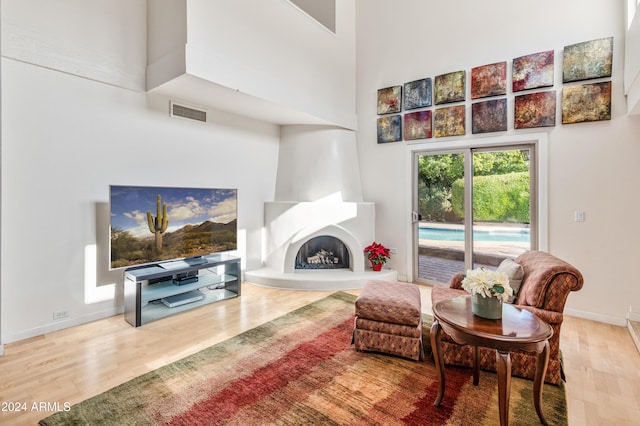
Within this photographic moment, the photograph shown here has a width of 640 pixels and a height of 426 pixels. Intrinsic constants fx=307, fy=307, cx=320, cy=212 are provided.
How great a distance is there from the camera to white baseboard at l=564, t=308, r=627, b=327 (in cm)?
327

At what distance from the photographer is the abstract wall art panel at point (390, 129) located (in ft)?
15.8

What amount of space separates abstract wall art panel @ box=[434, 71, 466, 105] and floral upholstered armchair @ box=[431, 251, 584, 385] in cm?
267

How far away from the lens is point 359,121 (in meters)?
5.27

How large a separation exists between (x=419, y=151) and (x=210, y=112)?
3.09 meters

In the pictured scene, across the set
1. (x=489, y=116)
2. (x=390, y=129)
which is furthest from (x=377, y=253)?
(x=489, y=116)

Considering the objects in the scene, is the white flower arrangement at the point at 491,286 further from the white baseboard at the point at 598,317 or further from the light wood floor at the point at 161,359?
the white baseboard at the point at 598,317

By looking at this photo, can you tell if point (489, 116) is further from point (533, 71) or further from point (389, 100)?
point (389, 100)

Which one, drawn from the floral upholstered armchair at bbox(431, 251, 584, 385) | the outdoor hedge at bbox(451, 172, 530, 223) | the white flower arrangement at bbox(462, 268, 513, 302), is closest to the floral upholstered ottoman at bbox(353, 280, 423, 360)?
the floral upholstered armchair at bbox(431, 251, 584, 385)

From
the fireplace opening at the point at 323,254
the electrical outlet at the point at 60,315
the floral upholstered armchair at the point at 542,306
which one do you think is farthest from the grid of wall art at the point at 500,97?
the electrical outlet at the point at 60,315

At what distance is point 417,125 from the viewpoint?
4.63m

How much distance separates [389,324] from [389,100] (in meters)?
3.63

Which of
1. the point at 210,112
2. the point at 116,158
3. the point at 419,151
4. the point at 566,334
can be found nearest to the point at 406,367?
the point at 566,334

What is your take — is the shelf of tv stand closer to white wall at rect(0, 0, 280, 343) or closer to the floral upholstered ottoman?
white wall at rect(0, 0, 280, 343)

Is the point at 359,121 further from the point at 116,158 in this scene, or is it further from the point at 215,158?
the point at 116,158
